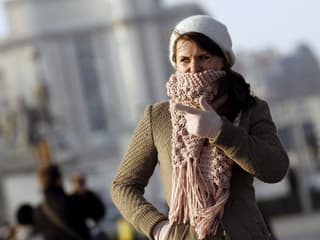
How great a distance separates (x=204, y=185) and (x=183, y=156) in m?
0.10

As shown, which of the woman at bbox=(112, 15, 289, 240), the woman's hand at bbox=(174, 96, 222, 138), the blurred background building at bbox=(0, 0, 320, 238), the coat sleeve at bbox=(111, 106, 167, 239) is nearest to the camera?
the woman's hand at bbox=(174, 96, 222, 138)

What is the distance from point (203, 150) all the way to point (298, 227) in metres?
26.6

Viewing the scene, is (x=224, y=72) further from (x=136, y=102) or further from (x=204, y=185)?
(x=136, y=102)

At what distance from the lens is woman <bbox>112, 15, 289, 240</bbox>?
13.9ft

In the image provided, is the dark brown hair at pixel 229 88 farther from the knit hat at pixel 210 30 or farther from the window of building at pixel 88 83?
the window of building at pixel 88 83

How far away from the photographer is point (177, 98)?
4.29 meters

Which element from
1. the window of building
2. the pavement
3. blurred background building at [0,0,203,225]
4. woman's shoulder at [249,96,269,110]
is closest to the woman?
woman's shoulder at [249,96,269,110]

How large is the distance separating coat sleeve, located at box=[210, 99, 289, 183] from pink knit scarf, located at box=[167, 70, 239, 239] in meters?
0.09

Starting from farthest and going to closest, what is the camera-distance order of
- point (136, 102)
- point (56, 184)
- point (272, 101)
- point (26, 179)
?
point (272, 101) → point (136, 102) → point (26, 179) → point (56, 184)

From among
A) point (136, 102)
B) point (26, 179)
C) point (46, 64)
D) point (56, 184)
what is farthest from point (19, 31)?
point (56, 184)

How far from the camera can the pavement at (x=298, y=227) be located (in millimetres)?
25859

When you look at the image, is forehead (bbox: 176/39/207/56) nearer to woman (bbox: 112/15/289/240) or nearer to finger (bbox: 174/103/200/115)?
woman (bbox: 112/15/289/240)

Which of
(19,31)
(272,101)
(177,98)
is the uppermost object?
(177,98)

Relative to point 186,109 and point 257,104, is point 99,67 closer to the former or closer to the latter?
point 257,104
